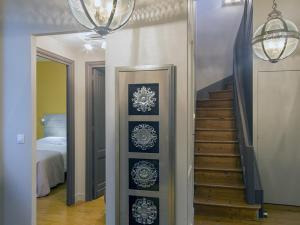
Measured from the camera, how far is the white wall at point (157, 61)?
7.75 feet

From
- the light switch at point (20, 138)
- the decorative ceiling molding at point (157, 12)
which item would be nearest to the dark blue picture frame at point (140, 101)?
the decorative ceiling molding at point (157, 12)

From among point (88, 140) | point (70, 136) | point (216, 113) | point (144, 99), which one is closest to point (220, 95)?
point (216, 113)

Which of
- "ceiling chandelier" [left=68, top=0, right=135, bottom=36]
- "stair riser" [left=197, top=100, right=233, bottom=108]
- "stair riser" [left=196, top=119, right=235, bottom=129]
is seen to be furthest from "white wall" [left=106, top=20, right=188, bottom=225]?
"stair riser" [left=197, top=100, right=233, bottom=108]

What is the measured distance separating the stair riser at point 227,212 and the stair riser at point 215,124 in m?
1.67

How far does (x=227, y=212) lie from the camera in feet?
12.2

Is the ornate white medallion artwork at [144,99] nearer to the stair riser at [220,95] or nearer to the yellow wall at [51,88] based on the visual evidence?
the stair riser at [220,95]

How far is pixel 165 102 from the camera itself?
2359mm

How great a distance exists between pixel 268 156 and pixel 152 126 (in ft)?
9.38

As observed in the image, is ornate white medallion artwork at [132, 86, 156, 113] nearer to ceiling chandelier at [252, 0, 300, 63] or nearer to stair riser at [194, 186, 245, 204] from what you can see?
ceiling chandelier at [252, 0, 300, 63]

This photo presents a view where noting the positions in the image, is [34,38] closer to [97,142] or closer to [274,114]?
[97,142]

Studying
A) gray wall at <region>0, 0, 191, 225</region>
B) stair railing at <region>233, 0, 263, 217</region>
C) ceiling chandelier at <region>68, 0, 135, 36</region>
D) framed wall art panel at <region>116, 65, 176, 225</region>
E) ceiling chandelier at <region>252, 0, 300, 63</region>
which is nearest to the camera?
ceiling chandelier at <region>68, 0, 135, 36</region>

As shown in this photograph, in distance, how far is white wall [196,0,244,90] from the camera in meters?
6.46

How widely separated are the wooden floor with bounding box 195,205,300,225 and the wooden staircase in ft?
0.40

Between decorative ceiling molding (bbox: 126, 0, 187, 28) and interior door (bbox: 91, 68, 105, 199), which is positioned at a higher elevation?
decorative ceiling molding (bbox: 126, 0, 187, 28)
